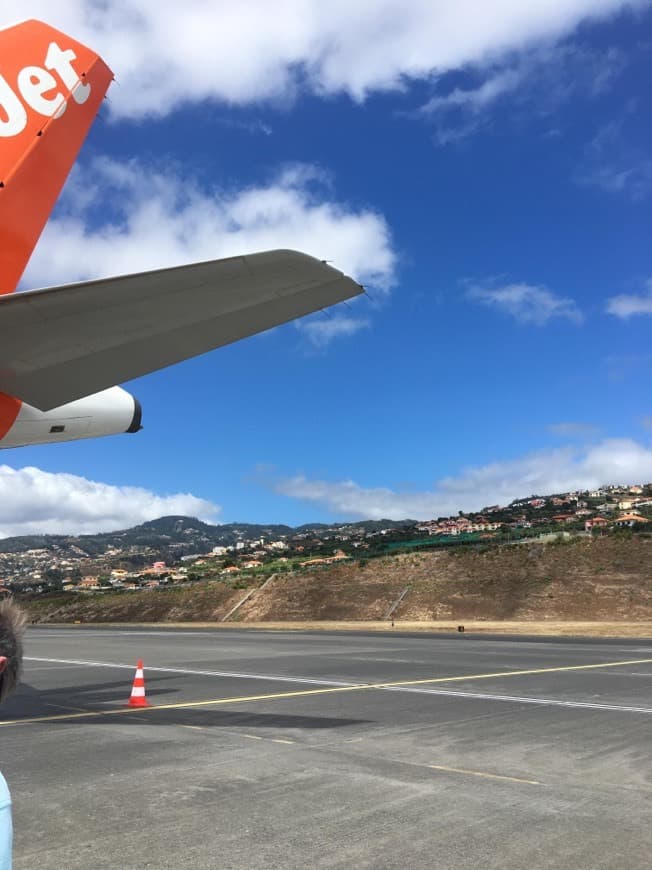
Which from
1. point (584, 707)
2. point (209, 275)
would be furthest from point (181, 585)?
point (209, 275)

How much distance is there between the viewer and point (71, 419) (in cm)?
979

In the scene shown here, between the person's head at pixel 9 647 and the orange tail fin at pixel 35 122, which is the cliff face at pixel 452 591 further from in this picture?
the person's head at pixel 9 647

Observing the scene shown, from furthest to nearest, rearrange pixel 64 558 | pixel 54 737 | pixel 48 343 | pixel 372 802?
pixel 64 558, pixel 54 737, pixel 48 343, pixel 372 802

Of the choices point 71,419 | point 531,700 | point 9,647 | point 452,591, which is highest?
point 71,419

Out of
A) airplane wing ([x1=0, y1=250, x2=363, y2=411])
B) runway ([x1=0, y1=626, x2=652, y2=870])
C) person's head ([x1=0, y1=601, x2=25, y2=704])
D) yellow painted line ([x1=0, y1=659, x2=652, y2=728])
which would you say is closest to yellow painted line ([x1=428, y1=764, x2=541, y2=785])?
runway ([x1=0, y1=626, x2=652, y2=870])

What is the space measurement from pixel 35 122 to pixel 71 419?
13.4ft

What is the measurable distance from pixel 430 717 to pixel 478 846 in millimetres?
5139

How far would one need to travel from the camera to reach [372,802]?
5707mm

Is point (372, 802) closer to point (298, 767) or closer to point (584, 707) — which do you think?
point (298, 767)

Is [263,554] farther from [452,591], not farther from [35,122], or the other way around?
[35,122]

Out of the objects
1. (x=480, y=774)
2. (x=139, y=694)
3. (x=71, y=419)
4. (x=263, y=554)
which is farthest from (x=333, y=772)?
(x=263, y=554)

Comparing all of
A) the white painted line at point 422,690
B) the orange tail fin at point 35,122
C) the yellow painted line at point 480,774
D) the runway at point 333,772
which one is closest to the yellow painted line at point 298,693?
the runway at point 333,772

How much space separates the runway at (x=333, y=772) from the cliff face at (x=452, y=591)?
32175 mm

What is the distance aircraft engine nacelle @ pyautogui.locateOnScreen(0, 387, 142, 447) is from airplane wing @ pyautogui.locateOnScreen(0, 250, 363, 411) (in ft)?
4.41
